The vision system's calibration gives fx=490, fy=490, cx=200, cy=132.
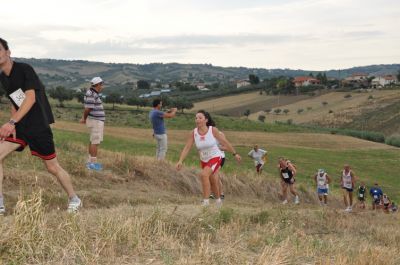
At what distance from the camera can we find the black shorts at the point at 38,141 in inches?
208

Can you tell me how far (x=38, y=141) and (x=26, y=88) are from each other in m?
0.58

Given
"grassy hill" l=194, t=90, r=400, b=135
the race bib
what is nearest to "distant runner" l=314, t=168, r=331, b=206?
the race bib

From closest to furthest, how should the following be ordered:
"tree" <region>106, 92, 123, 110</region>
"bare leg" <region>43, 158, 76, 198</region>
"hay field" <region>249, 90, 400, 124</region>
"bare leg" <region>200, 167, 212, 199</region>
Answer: "bare leg" <region>43, 158, 76, 198</region> < "bare leg" <region>200, 167, 212, 199</region> < "tree" <region>106, 92, 123, 110</region> < "hay field" <region>249, 90, 400, 124</region>

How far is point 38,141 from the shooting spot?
530cm

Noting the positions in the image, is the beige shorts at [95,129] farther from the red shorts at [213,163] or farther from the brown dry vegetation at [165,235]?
the red shorts at [213,163]

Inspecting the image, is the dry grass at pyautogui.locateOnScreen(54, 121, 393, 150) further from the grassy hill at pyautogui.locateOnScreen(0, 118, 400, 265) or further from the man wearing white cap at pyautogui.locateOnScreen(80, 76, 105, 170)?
the grassy hill at pyautogui.locateOnScreen(0, 118, 400, 265)

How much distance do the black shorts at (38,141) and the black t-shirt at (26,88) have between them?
53 mm

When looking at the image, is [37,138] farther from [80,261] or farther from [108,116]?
[108,116]

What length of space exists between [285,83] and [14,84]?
390 feet

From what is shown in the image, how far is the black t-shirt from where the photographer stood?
17.1 feet

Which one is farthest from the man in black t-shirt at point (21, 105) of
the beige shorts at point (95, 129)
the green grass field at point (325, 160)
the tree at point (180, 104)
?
the tree at point (180, 104)

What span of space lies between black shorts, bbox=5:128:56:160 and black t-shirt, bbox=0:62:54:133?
0.05 metres

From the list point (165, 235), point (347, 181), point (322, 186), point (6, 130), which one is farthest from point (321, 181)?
point (6, 130)

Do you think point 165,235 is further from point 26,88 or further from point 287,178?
point 287,178
